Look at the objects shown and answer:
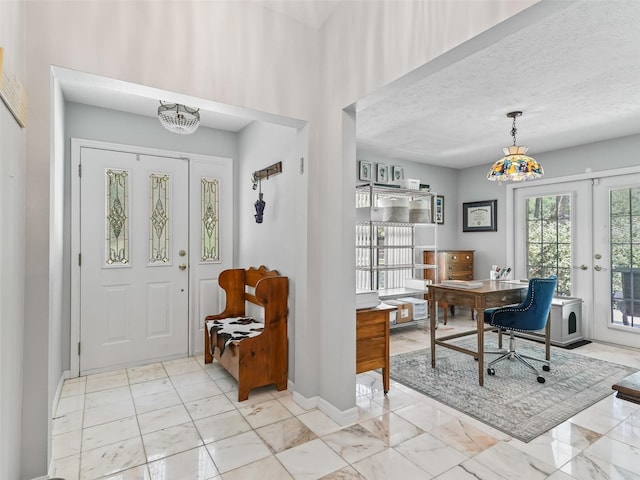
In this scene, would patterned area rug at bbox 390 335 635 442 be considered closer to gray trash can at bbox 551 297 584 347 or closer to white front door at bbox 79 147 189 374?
gray trash can at bbox 551 297 584 347

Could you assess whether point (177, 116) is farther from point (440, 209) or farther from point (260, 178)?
point (440, 209)

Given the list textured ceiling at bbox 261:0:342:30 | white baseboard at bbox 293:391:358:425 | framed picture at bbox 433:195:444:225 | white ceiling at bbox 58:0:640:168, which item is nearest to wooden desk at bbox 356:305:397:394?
white baseboard at bbox 293:391:358:425

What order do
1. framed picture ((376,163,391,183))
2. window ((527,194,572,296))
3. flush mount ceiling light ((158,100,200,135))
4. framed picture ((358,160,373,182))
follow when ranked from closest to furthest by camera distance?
flush mount ceiling light ((158,100,200,135)), window ((527,194,572,296)), framed picture ((358,160,373,182)), framed picture ((376,163,391,183))

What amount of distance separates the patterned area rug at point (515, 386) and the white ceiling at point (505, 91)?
2.27 meters

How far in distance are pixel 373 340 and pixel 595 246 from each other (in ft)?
11.8

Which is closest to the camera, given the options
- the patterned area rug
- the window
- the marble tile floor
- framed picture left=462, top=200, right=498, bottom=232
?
the marble tile floor

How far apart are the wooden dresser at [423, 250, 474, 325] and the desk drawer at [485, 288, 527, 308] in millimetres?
1894

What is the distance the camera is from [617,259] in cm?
427

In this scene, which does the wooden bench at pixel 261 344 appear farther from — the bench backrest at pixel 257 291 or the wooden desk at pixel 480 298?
the wooden desk at pixel 480 298

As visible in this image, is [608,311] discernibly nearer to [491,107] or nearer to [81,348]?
[491,107]

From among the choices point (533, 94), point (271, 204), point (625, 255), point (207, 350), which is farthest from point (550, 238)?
point (207, 350)

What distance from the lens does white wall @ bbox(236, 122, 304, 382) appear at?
2.86 m

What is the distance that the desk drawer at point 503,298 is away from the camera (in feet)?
10.1

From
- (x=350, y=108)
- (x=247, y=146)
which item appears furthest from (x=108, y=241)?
(x=350, y=108)
